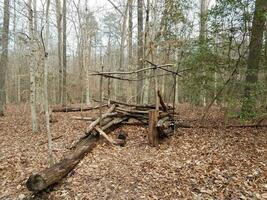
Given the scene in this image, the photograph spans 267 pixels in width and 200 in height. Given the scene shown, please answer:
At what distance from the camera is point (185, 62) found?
30.2 ft

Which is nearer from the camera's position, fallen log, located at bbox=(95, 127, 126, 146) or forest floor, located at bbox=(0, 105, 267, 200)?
forest floor, located at bbox=(0, 105, 267, 200)

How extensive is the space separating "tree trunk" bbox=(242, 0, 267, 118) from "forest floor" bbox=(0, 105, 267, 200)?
903 mm

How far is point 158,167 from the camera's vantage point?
6.04 metres

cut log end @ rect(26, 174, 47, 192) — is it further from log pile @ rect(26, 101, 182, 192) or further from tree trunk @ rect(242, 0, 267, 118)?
tree trunk @ rect(242, 0, 267, 118)

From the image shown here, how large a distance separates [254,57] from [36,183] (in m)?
7.34

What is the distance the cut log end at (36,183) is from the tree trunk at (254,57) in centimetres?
584

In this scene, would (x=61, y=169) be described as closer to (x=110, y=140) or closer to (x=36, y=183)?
(x=36, y=183)

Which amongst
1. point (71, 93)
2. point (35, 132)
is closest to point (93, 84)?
point (71, 93)

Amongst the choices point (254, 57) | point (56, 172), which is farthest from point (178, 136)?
point (56, 172)

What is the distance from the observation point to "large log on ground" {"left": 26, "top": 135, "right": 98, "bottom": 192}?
199 inches

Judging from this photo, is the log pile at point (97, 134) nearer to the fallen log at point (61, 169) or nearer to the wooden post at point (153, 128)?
the fallen log at point (61, 169)

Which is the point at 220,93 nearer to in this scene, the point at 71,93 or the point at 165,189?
the point at 165,189

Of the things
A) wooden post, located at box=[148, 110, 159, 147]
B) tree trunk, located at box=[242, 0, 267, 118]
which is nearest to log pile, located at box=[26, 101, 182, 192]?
wooden post, located at box=[148, 110, 159, 147]

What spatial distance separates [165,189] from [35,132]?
6.32 m
